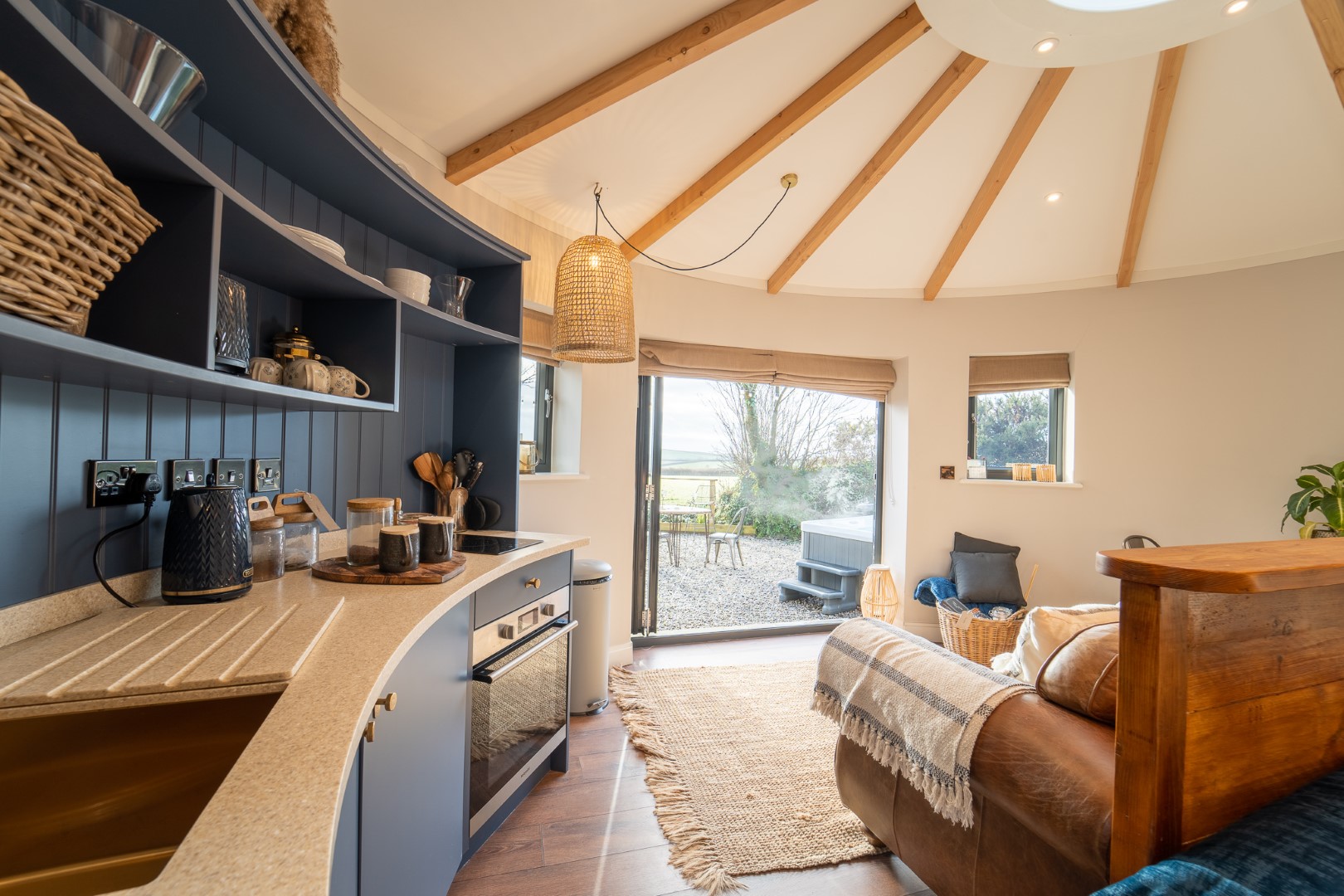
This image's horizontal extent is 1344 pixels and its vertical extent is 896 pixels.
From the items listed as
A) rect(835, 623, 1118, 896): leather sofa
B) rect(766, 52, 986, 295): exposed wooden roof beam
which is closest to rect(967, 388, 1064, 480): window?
rect(766, 52, 986, 295): exposed wooden roof beam

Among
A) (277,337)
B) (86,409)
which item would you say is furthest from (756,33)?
(86,409)

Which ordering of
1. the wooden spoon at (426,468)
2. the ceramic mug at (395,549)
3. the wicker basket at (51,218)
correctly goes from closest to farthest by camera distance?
the wicker basket at (51,218)
the ceramic mug at (395,549)
the wooden spoon at (426,468)

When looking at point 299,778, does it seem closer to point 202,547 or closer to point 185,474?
point 202,547

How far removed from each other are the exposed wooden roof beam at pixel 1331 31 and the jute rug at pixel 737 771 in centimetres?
341

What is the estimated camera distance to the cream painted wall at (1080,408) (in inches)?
129

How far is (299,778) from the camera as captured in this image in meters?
0.59

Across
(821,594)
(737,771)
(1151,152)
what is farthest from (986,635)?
(1151,152)

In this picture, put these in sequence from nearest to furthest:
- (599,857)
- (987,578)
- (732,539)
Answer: (599,857)
(987,578)
(732,539)

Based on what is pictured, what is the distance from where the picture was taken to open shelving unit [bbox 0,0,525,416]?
76 centimetres

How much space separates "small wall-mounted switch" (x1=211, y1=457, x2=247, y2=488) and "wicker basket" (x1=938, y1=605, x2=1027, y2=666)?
3536 mm

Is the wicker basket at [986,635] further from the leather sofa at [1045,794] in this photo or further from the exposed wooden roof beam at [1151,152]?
the exposed wooden roof beam at [1151,152]

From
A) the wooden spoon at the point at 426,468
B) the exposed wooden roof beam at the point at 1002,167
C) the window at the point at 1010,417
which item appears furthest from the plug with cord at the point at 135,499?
the window at the point at 1010,417

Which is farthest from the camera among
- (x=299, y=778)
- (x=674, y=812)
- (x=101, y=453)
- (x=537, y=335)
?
(x=537, y=335)

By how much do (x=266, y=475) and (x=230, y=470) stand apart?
4.7 inches
